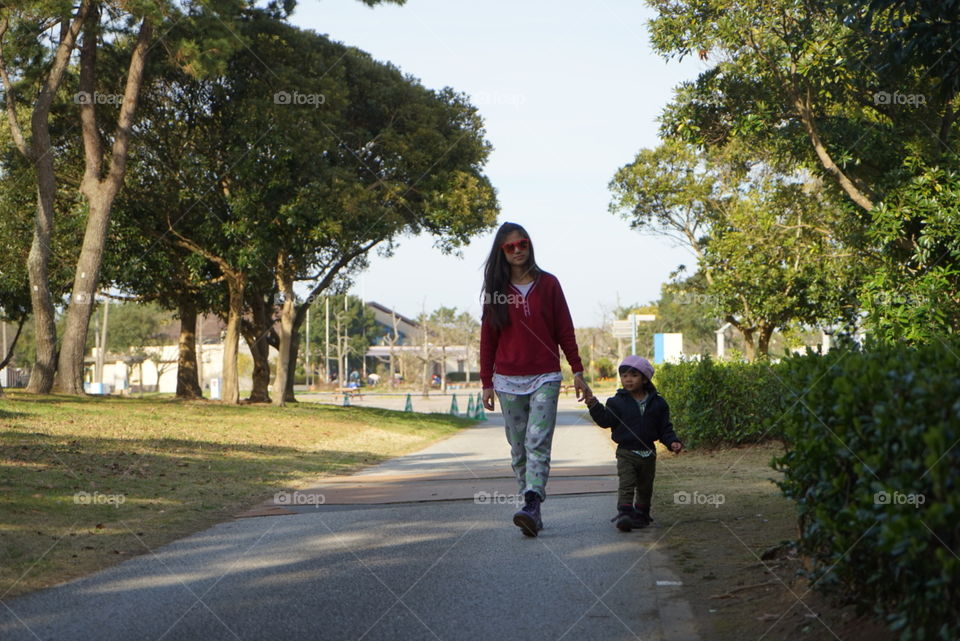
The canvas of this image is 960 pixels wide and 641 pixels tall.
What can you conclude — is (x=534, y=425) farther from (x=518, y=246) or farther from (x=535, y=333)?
(x=518, y=246)

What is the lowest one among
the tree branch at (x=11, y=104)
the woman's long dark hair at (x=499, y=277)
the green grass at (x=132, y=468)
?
the green grass at (x=132, y=468)

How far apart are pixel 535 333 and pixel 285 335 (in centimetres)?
2555

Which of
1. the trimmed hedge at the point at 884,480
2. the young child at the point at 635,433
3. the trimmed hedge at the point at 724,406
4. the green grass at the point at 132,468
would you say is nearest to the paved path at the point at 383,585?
the young child at the point at 635,433

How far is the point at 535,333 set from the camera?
6.81 m

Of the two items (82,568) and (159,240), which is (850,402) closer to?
(82,568)

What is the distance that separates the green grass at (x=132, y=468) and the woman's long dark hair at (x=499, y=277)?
2762 millimetres

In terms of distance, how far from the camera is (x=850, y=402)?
148 inches

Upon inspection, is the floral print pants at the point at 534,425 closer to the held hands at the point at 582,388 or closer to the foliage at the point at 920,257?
the held hands at the point at 582,388

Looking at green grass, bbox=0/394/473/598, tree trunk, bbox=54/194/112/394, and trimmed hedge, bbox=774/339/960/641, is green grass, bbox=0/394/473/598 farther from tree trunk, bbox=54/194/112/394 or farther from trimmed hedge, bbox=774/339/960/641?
trimmed hedge, bbox=774/339/960/641

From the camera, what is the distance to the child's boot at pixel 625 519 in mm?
7031

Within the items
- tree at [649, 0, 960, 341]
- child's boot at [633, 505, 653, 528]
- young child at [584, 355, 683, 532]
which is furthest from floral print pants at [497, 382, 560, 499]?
tree at [649, 0, 960, 341]

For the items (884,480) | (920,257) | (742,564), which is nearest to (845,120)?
(920,257)

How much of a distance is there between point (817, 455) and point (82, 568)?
424 centimetres

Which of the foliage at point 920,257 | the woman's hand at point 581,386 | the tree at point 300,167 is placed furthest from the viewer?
the tree at point 300,167
